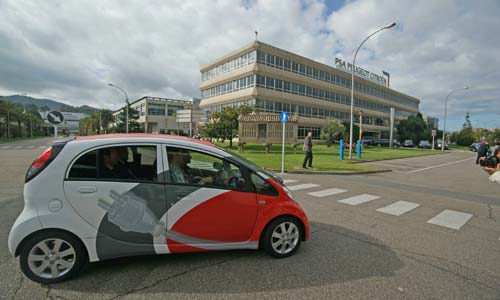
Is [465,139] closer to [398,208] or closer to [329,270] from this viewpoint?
[398,208]

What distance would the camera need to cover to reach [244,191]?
2.91 m

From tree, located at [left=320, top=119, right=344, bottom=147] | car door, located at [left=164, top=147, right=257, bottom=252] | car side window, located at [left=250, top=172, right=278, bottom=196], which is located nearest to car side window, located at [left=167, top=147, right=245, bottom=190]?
car door, located at [left=164, top=147, right=257, bottom=252]

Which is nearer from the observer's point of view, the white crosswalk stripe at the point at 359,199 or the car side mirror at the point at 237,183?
the car side mirror at the point at 237,183

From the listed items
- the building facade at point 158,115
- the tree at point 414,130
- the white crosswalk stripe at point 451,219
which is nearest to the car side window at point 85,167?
the white crosswalk stripe at point 451,219

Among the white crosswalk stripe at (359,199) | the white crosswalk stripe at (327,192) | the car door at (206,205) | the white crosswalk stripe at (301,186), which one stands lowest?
the white crosswalk stripe at (359,199)

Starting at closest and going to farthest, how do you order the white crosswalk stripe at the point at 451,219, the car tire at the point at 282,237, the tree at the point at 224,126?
the car tire at the point at 282,237 → the white crosswalk stripe at the point at 451,219 → the tree at the point at 224,126

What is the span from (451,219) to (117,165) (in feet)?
21.4

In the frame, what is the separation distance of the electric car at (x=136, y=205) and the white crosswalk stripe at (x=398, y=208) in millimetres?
3555

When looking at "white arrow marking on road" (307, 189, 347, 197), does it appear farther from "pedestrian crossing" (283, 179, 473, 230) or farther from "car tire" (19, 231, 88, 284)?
"car tire" (19, 231, 88, 284)

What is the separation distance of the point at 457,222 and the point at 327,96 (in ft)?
143

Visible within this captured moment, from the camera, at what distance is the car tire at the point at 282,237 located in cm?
307

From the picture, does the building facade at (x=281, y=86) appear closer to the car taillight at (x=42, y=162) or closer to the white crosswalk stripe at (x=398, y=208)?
the white crosswalk stripe at (x=398, y=208)

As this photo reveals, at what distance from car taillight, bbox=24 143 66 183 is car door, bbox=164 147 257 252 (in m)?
1.18

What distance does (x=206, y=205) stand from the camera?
2762mm
